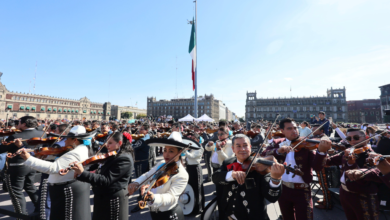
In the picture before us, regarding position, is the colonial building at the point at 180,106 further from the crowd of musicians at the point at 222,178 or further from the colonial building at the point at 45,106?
the crowd of musicians at the point at 222,178

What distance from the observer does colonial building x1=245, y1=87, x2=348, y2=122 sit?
85.5 metres

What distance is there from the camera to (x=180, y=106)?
114125mm

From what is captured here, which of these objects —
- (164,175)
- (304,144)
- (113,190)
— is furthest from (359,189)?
(113,190)

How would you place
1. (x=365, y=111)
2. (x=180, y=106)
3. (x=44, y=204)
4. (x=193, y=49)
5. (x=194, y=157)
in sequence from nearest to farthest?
1. (x=44, y=204)
2. (x=194, y=157)
3. (x=193, y=49)
4. (x=365, y=111)
5. (x=180, y=106)

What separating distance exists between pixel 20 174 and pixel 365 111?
115 metres

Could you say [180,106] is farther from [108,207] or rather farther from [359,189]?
[359,189]

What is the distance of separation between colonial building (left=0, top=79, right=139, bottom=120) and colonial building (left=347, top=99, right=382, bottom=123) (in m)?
120

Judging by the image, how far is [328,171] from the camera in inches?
217

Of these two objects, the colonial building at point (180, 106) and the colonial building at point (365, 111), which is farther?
the colonial building at point (180, 106)

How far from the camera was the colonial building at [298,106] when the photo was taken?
85.5 m

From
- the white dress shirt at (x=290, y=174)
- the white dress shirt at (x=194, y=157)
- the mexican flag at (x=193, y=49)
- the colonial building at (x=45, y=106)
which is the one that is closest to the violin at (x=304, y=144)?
the white dress shirt at (x=290, y=174)

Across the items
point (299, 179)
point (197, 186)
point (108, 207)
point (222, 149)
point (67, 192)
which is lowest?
point (197, 186)

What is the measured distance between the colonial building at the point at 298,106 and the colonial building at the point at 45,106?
76.3 metres

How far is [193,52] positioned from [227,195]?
646 inches
